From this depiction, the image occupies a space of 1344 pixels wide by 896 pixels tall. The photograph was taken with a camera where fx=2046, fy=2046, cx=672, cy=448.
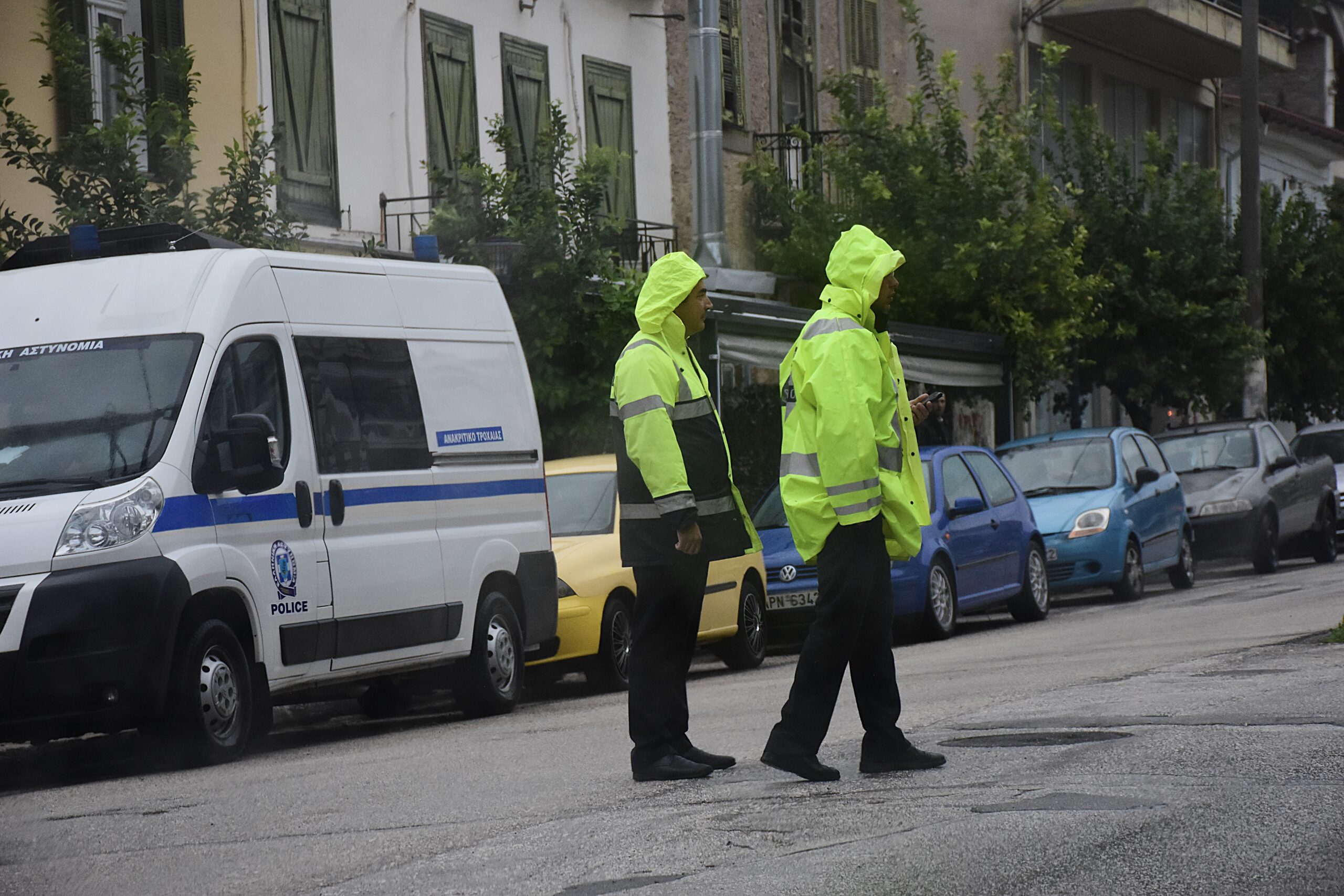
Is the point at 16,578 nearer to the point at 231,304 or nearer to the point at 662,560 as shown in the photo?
the point at 231,304

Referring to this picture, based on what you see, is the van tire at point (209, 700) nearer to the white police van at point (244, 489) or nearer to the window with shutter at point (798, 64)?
the white police van at point (244, 489)

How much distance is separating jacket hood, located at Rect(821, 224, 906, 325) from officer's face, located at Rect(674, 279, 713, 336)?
0.52 meters

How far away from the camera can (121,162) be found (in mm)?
13430

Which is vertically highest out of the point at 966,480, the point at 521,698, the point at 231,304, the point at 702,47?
the point at 702,47

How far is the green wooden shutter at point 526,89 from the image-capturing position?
19.9 metres

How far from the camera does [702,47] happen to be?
69.1 ft

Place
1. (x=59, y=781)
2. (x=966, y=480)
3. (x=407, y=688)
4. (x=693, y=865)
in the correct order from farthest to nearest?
(x=966, y=480)
(x=407, y=688)
(x=59, y=781)
(x=693, y=865)

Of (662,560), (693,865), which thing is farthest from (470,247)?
(693,865)

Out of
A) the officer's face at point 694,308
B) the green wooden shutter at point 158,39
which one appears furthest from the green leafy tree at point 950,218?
the officer's face at point 694,308

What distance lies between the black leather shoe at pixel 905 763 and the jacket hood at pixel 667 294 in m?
1.71

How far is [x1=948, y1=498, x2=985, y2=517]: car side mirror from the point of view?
1555 centimetres

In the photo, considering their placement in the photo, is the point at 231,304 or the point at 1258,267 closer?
the point at 231,304

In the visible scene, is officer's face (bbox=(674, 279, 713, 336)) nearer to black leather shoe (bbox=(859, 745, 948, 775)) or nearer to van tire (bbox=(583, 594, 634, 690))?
black leather shoe (bbox=(859, 745, 948, 775))

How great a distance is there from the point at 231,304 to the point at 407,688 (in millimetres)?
2920
